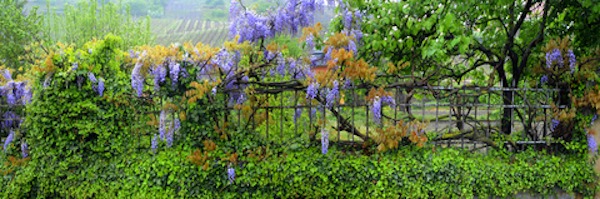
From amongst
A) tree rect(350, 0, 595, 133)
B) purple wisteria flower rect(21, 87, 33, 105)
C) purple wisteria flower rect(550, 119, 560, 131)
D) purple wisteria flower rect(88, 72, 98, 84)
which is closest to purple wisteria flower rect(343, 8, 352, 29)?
tree rect(350, 0, 595, 133)

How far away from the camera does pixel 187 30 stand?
39.0 m

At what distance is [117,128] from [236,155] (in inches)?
52.7

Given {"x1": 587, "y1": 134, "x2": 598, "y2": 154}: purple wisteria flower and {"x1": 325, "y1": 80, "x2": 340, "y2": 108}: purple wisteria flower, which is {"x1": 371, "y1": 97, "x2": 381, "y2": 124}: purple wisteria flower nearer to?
{"x1": 325, "y1": 80, "x2": 340, "y2": 108}: purple wisteria flower

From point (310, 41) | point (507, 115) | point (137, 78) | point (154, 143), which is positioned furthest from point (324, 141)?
point (507, 115)

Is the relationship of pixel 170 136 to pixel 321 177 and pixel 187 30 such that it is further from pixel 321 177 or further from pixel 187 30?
pixel 187 30

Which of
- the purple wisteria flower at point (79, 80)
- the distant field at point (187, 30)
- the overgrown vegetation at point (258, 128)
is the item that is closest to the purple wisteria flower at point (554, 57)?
the overgrown vegetation at point (258, 128)

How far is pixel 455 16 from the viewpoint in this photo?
16.1 feet

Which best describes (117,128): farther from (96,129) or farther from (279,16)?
(279,16)

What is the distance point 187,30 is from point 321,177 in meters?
36.7

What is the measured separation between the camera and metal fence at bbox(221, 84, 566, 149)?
15.4ft

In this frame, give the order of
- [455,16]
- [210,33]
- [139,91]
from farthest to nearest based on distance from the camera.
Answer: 1. [210,33]
2. [455,16]
3. [139,91]

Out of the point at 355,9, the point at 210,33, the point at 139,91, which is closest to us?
the point at 139,91

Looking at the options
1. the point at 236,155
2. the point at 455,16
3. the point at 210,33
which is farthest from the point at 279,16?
the point at 210,33

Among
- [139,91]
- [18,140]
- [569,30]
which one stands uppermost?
[569,30]
